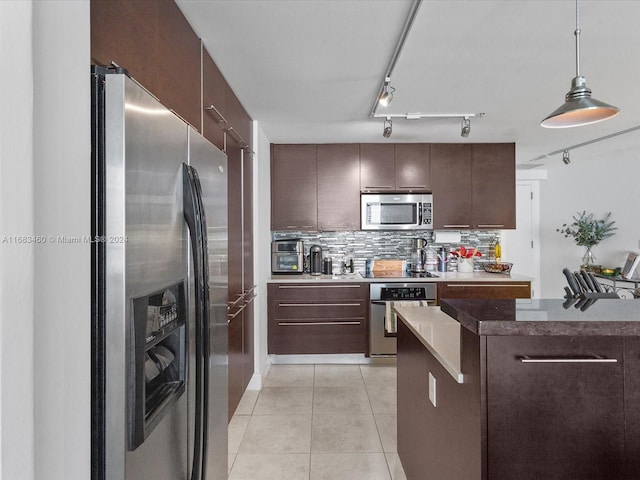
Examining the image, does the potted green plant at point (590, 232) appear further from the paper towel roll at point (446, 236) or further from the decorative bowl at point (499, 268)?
the paper towel roll at point (446, 236)

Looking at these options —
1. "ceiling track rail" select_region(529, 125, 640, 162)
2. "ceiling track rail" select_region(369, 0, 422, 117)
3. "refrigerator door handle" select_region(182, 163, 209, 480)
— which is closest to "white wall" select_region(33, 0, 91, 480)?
"refrigerator door handle" select_region(182, 163, 209, 480)

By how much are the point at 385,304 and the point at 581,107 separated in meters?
2.61

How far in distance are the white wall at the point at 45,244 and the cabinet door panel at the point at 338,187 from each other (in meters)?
3.45

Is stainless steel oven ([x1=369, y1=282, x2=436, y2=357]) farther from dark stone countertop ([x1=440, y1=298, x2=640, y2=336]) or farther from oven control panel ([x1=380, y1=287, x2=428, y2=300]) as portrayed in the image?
dark stone countertop ([x1=440, y1=298, x2=640, y2=336])

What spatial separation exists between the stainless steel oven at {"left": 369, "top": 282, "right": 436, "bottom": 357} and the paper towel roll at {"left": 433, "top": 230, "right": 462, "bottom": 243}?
2.44ft

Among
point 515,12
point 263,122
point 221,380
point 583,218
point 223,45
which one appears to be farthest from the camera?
point 583,218

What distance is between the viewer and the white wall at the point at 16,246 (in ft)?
1.68

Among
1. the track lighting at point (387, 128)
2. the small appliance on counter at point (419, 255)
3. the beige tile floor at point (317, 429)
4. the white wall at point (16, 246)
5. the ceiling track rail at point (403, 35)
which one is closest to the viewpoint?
the white wall at point (16, 246)

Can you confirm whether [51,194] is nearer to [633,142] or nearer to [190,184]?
[190,184]

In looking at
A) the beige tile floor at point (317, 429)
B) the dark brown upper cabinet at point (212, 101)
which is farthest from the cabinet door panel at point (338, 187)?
the dark brown upper cabinet at point (212, 101)

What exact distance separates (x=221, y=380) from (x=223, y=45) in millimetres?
1667

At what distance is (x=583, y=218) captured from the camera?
16.8ft

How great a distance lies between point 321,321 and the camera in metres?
3.87

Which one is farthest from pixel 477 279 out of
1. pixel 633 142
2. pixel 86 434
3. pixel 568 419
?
pixel 86 434
